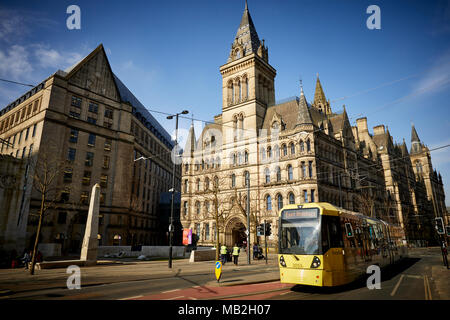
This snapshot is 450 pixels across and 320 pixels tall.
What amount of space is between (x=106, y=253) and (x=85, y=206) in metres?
11.1

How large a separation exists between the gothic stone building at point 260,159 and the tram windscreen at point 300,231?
22.3 m

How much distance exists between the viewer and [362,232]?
44.2 feet

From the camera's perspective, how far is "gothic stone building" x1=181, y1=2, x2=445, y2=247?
3806 centimetres

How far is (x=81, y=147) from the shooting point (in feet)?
141

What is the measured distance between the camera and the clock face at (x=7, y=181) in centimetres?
2697

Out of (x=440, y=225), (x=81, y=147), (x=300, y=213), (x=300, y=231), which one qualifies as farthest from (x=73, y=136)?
(x=440, y=225)

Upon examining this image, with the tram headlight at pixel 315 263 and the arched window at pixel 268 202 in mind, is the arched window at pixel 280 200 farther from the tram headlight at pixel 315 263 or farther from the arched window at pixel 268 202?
the tram headlight at pixel 315 263

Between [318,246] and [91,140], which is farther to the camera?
[91,140]

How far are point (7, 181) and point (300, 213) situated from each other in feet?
101

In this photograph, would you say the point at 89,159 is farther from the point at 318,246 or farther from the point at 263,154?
the point at 318,246

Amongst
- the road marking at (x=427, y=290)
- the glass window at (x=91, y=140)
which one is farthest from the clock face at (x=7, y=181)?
the road marking at (x=427, y=290)

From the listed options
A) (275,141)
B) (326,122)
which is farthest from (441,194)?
(275,141)

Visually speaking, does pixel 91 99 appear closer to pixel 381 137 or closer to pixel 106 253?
pixel 106 253
